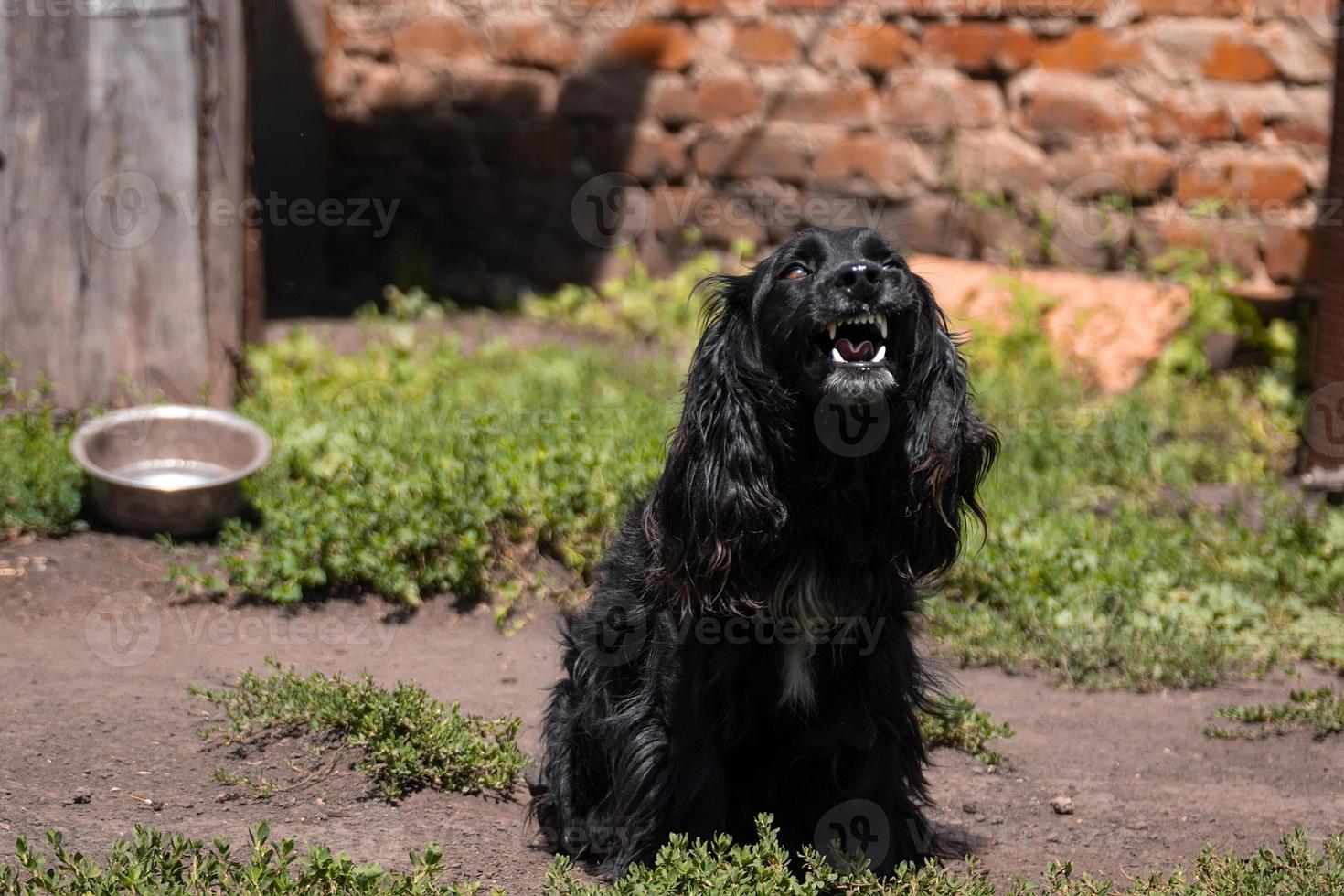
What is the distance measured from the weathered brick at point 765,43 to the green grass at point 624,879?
250 inches

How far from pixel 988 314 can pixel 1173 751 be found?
12.1 ft

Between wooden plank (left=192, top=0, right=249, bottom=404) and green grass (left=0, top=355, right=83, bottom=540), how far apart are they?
2.49 ft

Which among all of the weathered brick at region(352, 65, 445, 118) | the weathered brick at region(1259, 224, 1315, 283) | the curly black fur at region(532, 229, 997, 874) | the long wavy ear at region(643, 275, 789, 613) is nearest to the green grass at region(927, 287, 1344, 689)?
the weathered brick at region(1259, 224, 1315, 283)

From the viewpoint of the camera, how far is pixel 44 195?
20.4 ft

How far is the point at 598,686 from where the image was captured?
3.75 meters

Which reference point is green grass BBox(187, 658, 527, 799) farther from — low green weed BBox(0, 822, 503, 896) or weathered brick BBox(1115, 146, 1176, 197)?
weathered brick BBox(1115, 146, 1176, 197)

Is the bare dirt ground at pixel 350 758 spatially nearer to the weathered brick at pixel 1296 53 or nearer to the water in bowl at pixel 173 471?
the water in bowl at pixel 173 471

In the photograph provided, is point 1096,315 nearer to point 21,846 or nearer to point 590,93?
point 590,93

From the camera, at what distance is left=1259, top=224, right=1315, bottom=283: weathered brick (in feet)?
24.9

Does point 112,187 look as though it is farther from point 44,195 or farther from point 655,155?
point 655,155

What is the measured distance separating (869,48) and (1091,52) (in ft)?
4.27

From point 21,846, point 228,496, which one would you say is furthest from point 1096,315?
point 21,846
